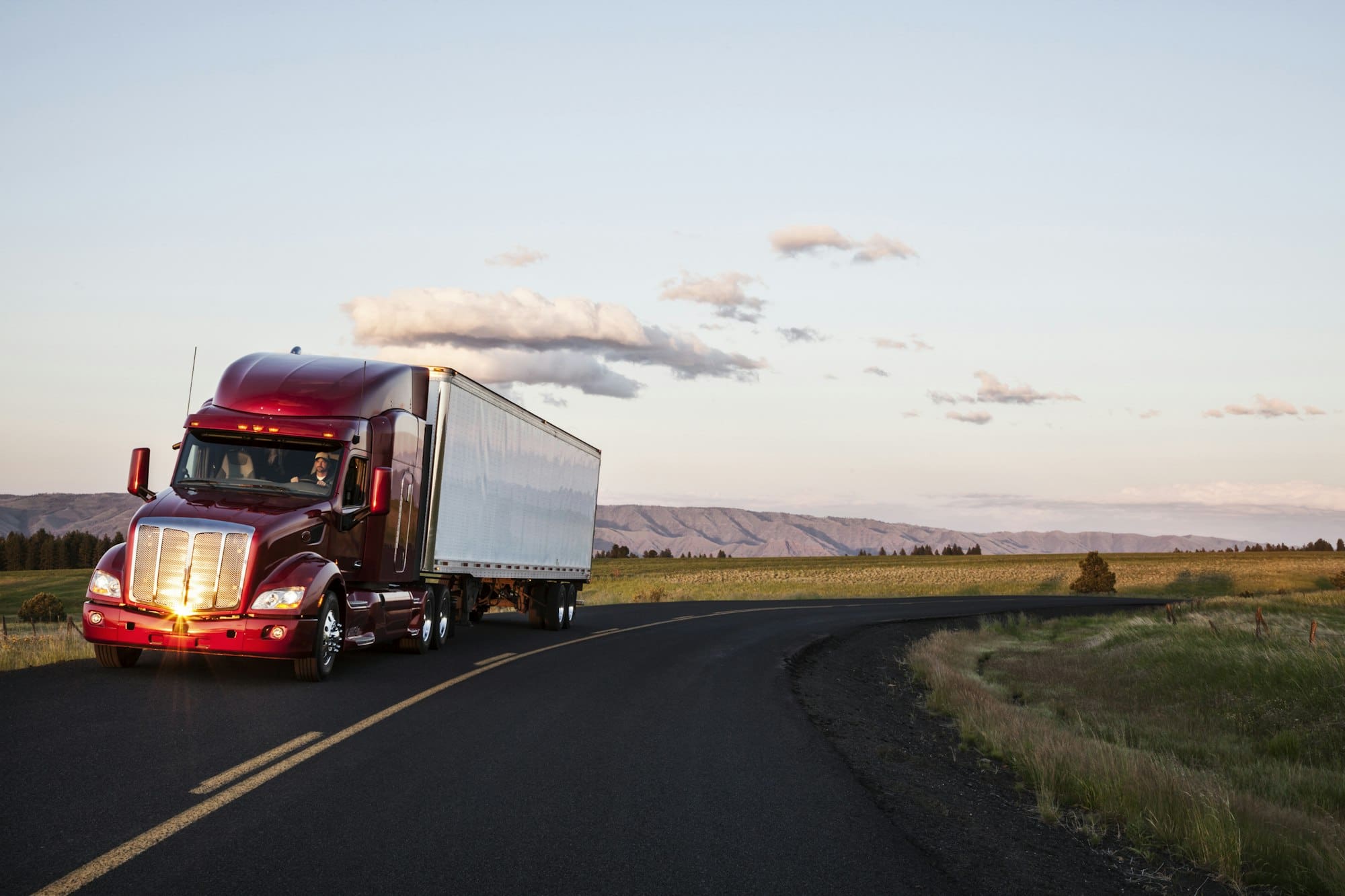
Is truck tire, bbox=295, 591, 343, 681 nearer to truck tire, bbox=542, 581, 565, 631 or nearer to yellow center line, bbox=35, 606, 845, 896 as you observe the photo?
yellow center line, bbox=35, 606, 845, 896

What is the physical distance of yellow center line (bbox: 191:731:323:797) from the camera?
22.8 feet

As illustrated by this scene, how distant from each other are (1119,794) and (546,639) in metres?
13.8

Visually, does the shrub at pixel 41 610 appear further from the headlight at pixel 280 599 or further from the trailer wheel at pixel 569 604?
the headlight at pixel 280 599

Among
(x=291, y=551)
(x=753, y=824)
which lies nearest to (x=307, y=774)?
(x=753, y=824)

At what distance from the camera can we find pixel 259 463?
43.8 ft

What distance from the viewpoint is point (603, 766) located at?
8.38 meters

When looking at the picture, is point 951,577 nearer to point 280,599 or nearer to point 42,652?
point 42,652

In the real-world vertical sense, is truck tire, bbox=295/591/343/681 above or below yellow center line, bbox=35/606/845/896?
above

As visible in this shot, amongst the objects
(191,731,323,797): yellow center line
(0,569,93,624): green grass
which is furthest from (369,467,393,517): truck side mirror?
(0,569,93,624): green grass

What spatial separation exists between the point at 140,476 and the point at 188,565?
185 cm

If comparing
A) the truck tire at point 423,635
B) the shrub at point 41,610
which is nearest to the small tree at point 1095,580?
the truck tire at point 423,635

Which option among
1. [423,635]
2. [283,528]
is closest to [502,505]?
[423,635]

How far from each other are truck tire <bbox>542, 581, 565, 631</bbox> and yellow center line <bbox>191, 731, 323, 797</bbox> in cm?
1496

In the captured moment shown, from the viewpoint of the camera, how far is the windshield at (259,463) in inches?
514
